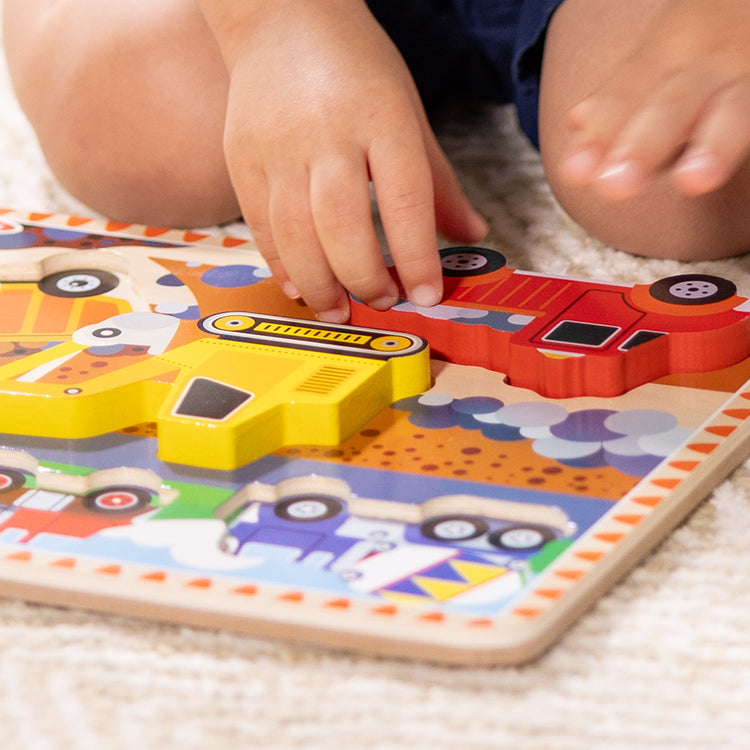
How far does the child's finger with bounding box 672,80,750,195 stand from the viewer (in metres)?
0.53

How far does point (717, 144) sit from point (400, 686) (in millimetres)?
Answer: 280

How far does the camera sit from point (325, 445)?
572 millimetres

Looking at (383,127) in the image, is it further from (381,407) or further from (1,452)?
(1,452)

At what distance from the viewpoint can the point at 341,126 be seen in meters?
0.66

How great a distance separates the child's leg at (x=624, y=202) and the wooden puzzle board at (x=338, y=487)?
18cm

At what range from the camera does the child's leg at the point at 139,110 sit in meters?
0.87

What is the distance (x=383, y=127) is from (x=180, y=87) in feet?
0.89

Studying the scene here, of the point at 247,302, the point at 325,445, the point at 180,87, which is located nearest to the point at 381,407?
the point at 325,445

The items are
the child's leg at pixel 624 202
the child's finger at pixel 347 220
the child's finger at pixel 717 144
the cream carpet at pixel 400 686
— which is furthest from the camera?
the child's leg at pixel 624 202

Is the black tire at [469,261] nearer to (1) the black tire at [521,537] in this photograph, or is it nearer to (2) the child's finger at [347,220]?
(2) the child's finger at [347,220]

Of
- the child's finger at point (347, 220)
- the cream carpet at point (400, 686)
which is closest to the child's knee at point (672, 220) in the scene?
the child's finger at point (347, 220)

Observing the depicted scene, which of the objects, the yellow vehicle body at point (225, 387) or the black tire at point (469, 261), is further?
the black tire at point (469, 261)

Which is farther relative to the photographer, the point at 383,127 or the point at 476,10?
the point at 476,10

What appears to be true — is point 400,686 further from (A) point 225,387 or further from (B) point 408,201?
(B) point 408,201
